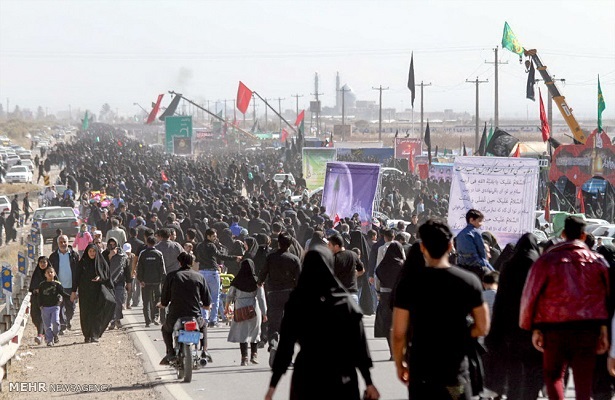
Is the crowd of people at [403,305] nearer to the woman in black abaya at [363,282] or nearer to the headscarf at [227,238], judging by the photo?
the woman in black abaya at [363,282]

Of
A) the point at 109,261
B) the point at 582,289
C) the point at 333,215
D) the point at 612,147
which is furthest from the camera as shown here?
the point at 612,147

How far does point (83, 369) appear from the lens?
1286 cm

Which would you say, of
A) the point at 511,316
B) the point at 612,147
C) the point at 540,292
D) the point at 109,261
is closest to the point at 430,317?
the point at 540,292

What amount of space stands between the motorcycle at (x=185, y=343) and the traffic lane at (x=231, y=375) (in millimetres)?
118

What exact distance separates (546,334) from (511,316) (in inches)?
45.8

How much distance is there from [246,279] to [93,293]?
3450 mm

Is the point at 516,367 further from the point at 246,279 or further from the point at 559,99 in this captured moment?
the point at 559,99

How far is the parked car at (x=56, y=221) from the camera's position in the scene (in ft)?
105

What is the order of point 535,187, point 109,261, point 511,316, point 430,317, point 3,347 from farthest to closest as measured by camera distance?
point 535,187
point 109,261
point 3,347
point 511,316
point 430,317

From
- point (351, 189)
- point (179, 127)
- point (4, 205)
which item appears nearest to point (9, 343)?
point (351, 189)

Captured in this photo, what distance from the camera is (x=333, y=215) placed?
2405 centimetres

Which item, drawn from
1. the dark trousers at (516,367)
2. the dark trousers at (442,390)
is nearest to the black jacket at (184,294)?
the dark trousers at (516,367)

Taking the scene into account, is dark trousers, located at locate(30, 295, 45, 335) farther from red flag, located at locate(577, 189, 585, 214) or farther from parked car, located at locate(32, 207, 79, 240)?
red flag, located at locate(577, 189, 585, 214)

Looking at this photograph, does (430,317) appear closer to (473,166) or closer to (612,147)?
(473,166)
